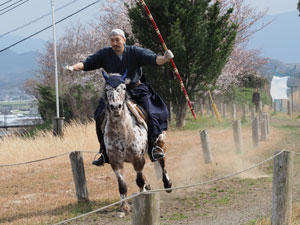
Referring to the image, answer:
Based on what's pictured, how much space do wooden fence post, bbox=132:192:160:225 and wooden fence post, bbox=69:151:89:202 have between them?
4422 mm

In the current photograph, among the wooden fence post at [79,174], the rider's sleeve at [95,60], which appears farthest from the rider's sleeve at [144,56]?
the wooden fence post at [79,174]

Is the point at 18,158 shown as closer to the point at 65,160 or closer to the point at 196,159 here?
the point at 65,160

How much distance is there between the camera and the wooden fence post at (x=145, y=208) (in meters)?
4.02

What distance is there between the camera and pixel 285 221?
5656 millimetres

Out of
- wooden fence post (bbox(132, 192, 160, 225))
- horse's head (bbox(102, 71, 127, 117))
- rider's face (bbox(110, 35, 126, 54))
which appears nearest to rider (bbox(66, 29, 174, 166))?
rider's face (bbox(110, 35, 126, 54))

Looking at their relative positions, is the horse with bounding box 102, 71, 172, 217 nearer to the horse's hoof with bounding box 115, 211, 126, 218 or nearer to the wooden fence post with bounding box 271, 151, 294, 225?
the horse's hoof with bounding box 115, 211, 126, 218

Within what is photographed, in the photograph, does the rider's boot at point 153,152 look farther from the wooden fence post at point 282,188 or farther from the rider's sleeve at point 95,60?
the wooden fence post at point 282,188

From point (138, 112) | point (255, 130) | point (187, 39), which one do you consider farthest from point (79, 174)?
point (187, 39)

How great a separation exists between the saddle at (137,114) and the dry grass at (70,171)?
1.70 meters

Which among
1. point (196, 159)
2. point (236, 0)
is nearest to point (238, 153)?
point (196, 159)

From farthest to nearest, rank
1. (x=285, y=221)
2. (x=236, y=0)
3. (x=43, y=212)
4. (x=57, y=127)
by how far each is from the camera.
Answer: (x=236, y=0)
(x=57, y=127)
(x=43, y=212)
(x=285, y=221)

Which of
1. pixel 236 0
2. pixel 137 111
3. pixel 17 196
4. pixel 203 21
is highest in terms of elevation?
pixel 236 0

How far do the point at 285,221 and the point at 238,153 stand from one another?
820cm

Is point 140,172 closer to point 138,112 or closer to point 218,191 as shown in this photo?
point 138,112
